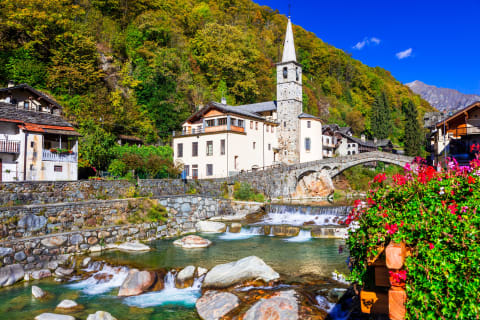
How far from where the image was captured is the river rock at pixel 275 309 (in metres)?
8.97

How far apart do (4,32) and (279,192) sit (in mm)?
38356

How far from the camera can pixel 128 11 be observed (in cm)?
6156

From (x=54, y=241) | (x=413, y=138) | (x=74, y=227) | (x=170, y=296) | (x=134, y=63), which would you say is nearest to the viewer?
(x=170, y=296)

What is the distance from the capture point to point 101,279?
14.1 metres

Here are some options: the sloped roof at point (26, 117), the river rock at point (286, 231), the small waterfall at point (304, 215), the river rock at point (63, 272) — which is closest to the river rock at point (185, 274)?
the river rock at point (63, 272)

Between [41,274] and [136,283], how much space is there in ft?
17.7

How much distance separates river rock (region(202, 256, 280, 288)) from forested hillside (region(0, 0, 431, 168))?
23014mm

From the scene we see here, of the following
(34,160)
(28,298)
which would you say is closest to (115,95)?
(34,160)

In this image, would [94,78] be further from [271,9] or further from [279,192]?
[271,9]

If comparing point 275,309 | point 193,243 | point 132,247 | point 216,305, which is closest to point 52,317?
point 216,305

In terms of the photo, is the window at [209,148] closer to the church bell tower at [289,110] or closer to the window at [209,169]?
the window at [209,169]

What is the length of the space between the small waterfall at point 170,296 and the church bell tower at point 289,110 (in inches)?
1492

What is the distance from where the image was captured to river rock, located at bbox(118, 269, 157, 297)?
1237 centimetres

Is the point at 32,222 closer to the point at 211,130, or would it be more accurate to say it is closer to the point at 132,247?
the point at 132,247
